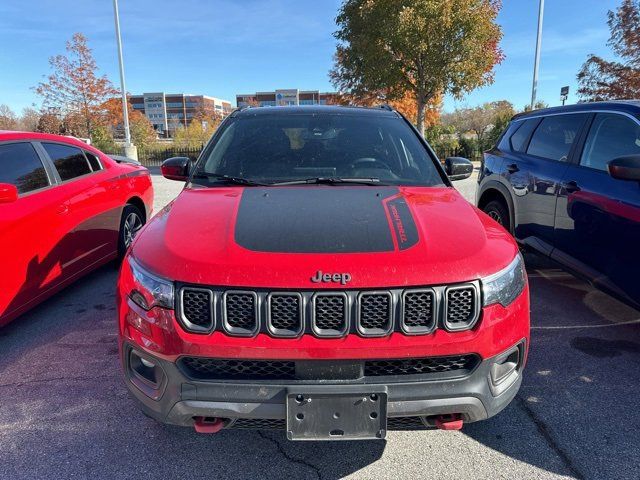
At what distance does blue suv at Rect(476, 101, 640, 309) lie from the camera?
128 inches

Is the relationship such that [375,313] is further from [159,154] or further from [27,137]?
[159,154]

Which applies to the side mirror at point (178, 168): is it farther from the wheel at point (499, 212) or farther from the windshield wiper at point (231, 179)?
the wheel at point (499, 212)

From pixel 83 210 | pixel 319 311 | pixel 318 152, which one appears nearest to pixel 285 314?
pixel 319 311

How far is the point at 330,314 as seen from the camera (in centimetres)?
187

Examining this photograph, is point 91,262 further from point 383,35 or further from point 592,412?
point 383,35

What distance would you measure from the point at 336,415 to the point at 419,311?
528mm

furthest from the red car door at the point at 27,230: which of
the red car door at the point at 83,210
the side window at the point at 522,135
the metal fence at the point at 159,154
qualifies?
the metal fence at the point at 159,154

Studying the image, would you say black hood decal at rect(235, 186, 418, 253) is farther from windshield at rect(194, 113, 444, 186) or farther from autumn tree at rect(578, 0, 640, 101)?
autumn tree at rect(578, 0, 640, 101)

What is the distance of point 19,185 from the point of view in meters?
3.75

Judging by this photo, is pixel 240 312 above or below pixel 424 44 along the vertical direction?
below

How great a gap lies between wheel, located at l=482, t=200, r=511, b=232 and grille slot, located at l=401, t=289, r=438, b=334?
11.9ft

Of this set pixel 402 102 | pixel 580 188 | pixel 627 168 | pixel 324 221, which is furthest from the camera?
pixel 402 102

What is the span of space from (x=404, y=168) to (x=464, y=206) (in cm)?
71

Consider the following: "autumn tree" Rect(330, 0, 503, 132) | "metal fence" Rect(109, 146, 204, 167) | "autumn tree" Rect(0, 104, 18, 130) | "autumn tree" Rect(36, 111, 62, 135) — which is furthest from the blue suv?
"autumn tree" Rect(0, 104, 18, 130)
